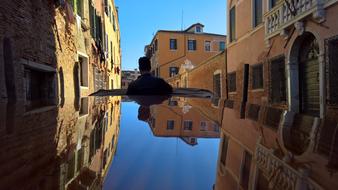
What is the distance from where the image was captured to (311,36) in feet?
28.0

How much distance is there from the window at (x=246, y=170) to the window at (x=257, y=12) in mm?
11037

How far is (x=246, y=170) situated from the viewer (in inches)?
46.5

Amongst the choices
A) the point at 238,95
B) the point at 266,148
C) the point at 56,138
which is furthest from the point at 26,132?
the point at 238,95

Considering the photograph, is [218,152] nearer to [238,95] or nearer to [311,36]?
[311,36]

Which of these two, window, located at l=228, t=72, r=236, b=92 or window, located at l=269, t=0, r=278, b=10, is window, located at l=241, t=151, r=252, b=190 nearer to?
window, located at l=269, t=0, r=278, b=10

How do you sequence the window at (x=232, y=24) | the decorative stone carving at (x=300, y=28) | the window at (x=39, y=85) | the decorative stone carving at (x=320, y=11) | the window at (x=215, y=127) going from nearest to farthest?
the window at (x=215, y=127) < the window at (x=39, y=85) < the decorative stone carving at (x=320, y=11) < the decorative stone carving at (x=300, y=28) < the window at (x=232, y=24)

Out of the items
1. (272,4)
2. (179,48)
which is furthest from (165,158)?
(179,48)

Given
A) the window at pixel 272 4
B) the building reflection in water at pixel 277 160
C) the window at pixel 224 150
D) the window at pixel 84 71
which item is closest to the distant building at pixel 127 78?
the window at pixel 84 71

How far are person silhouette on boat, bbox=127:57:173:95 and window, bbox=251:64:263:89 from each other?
699cm

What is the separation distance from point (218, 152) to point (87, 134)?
781mm

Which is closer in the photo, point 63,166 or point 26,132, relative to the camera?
point 63,166

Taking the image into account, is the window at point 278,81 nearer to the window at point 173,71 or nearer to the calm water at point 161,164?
the calm water at point 161,164

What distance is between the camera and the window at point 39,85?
704cm

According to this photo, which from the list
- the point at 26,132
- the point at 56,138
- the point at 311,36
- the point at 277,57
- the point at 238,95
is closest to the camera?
the point at 56,138
